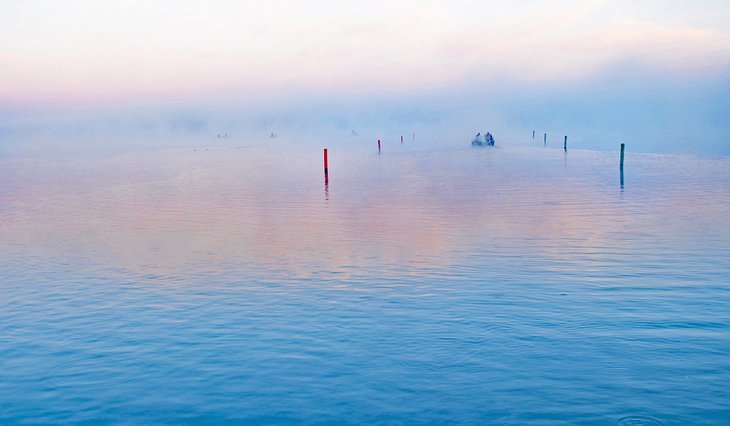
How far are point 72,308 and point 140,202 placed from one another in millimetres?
26319

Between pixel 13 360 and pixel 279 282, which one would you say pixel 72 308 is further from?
pixel 279 282

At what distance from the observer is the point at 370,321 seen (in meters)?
13.3

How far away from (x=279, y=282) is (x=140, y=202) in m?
25.8

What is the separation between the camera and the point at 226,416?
362 inches

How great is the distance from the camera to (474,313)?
13680 mm

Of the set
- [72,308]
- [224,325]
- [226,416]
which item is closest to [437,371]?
[226,416]

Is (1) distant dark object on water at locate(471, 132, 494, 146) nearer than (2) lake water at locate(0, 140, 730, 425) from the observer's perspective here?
No

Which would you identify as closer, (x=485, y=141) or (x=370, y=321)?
(x=370, y=321)

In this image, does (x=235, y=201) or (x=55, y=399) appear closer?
(x=55, y=399)

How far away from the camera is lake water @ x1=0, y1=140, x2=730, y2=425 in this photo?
948 cm

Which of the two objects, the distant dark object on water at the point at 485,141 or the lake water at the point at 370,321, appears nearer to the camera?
the lake water at the point at 370,321

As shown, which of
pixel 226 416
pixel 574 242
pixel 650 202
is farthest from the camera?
pixel 650 202

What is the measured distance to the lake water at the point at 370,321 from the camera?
948 centimetres

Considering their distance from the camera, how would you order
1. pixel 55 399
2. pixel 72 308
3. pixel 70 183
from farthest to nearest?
pixel 70 183
pixel 72 308
pixel 55 399
